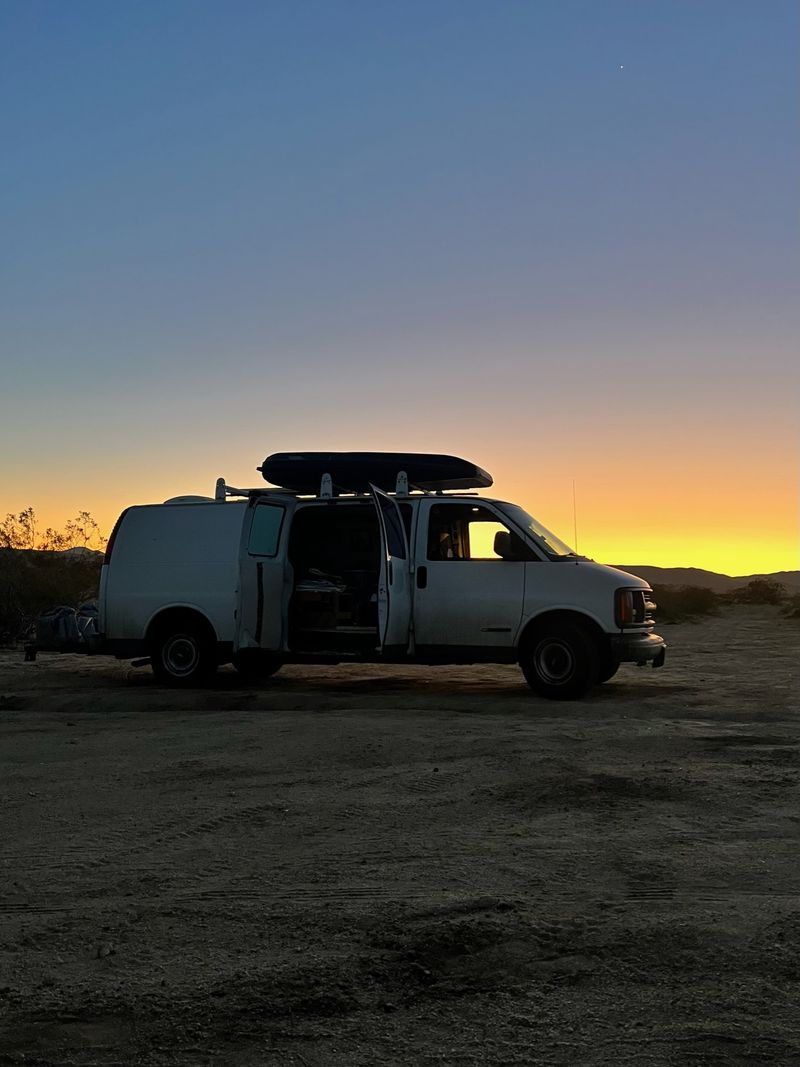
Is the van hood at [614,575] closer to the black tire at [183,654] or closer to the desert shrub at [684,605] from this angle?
the black tire at [183,654]

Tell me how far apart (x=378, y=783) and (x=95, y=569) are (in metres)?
17.5

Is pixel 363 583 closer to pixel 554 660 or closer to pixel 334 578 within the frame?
pixel 334 578

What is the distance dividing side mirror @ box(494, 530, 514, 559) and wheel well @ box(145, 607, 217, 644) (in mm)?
3424

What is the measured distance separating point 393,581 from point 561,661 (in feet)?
6.40

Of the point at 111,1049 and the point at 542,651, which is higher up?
the point at 542,651

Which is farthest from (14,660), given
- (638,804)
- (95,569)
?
(638,804)

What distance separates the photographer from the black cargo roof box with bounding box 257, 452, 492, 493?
Answer: 41.8 ft

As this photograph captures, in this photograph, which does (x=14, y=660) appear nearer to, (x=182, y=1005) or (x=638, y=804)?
(x=638, y=804)

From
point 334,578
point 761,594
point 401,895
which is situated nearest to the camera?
point 401,895

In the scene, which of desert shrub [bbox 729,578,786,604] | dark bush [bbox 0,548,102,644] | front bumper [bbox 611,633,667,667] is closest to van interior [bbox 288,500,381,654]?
front bumper [bbox 611,633,667,667]

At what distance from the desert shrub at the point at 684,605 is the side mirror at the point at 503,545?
59.3 ft

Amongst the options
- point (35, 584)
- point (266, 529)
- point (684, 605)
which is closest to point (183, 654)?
point (266, 529)

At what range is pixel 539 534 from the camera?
38.9ft

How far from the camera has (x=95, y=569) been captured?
23.1 metres
